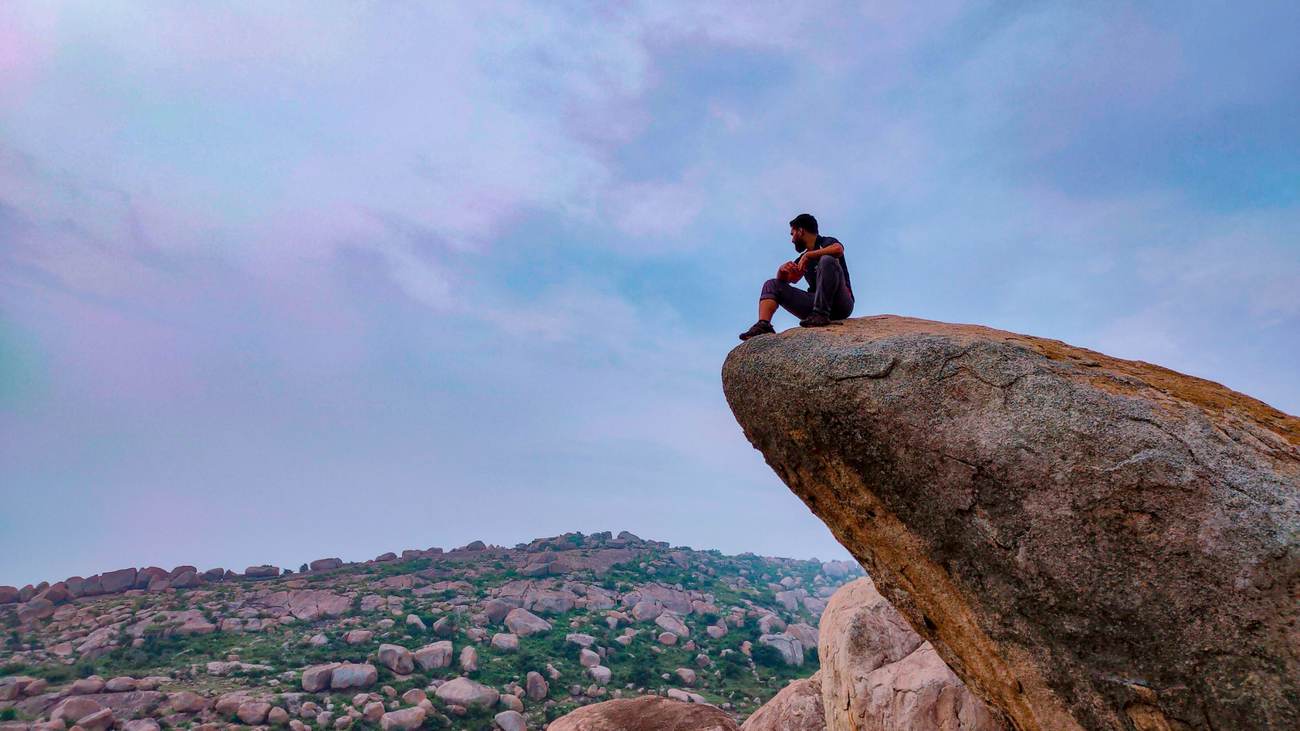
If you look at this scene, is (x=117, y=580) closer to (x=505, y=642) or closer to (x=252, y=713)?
(x=252, y=713)

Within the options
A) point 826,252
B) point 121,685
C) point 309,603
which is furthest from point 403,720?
point 826,252

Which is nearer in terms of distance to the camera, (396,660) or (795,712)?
(795,712)

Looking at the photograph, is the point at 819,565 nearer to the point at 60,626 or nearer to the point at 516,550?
the point at 516,550

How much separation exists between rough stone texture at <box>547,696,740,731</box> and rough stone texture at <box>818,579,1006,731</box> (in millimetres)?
3700

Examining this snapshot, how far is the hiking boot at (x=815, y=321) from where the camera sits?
721 centimetres

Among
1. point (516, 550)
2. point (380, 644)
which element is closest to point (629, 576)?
point (516, 550)

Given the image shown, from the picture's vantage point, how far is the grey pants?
7.57 m

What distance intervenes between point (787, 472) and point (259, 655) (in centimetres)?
4824

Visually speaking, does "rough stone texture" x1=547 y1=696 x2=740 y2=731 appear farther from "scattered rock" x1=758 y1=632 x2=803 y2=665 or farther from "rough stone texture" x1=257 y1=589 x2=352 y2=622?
"rough stone texture" x1=257 y1=589 x2=352 y2=622

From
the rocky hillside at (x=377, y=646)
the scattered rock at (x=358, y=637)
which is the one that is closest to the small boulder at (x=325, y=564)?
the rocky hillside at (x=377, y=646)

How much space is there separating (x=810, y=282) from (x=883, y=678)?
6.18m

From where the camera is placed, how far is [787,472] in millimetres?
6891

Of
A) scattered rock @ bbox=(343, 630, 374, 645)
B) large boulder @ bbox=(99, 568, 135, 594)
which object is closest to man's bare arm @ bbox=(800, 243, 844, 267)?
scattered rock @ bbox=(343, 630, 374, 645)

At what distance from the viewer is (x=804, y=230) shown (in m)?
7.84
